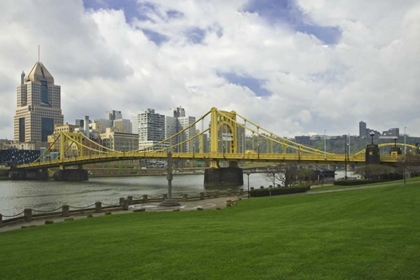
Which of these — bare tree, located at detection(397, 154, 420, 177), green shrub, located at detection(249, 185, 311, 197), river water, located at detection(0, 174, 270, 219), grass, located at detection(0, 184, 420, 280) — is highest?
bare tree, located at detection(397, 154, 420, 177)

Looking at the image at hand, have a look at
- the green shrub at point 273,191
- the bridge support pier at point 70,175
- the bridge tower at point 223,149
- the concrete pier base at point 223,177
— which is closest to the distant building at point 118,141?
the bridge support pier at point 70,175

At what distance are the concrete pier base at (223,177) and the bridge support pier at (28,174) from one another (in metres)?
69.5

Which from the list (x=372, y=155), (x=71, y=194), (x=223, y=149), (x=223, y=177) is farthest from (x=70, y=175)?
(x=372, y=155)

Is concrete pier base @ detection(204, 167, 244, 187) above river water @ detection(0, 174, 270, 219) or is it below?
above

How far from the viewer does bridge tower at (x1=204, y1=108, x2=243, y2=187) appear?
81438mm

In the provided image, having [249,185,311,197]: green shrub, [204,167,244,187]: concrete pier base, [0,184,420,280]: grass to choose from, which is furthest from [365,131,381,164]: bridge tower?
[0,184,420,280]: grass

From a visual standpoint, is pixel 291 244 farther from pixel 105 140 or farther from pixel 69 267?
pixel 105 140

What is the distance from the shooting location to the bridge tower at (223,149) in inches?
3206

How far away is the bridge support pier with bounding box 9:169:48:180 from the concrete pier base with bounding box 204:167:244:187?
228 feet

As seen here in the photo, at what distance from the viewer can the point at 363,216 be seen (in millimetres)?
14711

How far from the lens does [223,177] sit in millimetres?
82375

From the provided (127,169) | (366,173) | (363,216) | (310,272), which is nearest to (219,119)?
(366,173)

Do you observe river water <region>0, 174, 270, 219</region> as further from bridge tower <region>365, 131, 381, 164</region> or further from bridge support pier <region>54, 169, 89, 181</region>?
bridge support pier <region>54, 169, 89, 181</region>

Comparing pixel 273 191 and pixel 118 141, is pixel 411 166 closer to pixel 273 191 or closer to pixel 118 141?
pixel 273 191
